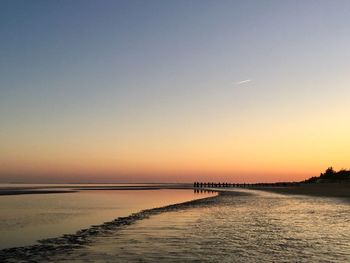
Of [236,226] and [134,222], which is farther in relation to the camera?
[134,222]

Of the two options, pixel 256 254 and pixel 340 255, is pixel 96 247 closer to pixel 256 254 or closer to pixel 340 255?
pixel 256 254

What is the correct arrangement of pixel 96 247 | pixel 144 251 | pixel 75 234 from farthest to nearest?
pixel 75 234 → pixel 96 247 → pixel 144 251

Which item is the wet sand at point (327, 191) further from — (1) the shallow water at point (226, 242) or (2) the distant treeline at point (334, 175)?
(1) the shallow water at point (226, 242)

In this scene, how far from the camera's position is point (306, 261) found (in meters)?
12.9

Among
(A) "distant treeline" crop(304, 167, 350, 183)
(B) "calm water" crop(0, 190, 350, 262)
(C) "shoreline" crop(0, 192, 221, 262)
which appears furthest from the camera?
(A) "distant treeline" crop(304, 167, 350, 183)

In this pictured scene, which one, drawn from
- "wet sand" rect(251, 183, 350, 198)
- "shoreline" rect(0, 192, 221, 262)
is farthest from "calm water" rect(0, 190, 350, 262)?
"wet sand" rect(251, 183, 350, 198)

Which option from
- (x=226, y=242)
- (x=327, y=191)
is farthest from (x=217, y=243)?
(x=327, y=191)

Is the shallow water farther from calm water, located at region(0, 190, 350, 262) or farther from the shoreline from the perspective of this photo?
the shoreline

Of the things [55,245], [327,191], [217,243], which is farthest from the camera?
[327,191]

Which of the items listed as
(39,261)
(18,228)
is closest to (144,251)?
(39,261)

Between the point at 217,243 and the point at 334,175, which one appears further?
the point at 334,175

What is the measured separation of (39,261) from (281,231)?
38.4 ft

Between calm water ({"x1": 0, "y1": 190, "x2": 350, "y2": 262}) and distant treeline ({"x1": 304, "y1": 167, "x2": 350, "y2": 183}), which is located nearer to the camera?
calm water ({"x1": 0, "y1": 190, "x2": 350, "y2": 262})

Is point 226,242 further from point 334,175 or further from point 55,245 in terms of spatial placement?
point 334,175
